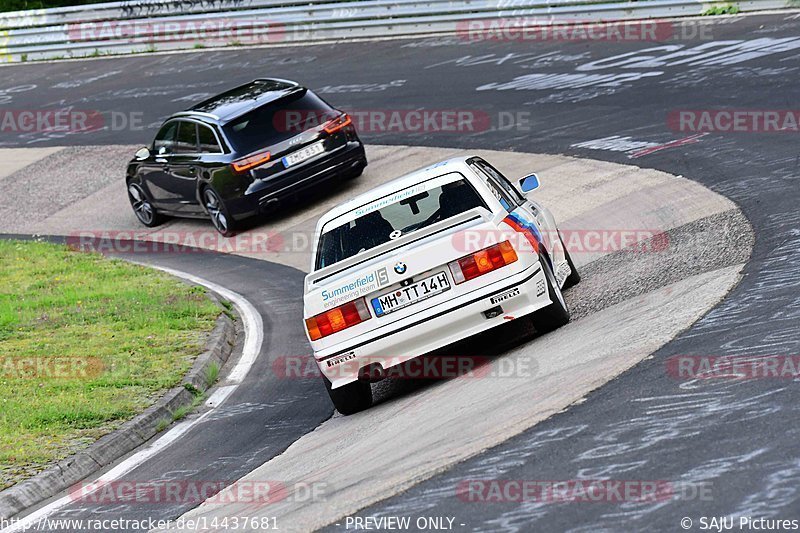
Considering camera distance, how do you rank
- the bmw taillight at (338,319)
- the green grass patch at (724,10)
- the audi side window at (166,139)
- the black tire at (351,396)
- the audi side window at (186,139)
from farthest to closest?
1. the green grass patch at (724,10)
2. the audi side window at (166,139)
3. the audi side window at (186,139)
4. the black tire at (351,396)
5. the bmw taillight at (338,319)

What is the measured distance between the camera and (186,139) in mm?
18062

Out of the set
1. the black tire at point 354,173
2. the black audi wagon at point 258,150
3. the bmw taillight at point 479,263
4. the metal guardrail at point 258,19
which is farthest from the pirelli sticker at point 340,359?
the metal guardrail at point 258,19

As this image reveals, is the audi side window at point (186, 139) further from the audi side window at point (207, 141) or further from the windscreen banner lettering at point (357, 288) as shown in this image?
the windscreen banner lettering at point (357, 288)

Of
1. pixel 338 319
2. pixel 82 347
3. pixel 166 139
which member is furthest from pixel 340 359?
pixel 166 139

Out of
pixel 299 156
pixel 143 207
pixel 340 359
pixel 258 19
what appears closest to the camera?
pixel 340 359

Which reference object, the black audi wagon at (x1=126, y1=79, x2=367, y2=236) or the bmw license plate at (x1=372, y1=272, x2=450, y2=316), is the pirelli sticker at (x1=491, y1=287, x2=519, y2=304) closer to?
the bmw license plate at (x1=372, y1=272, x2=450, y2=316)

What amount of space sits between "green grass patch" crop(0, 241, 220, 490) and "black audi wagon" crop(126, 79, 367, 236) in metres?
1.82

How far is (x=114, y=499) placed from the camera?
805 cm

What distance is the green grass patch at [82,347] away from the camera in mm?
9414

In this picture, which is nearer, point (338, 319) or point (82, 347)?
point (338, 319)

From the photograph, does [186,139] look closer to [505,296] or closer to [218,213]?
[218,213]

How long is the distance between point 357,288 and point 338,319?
265 millimetres

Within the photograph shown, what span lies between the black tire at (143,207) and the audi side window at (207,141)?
2.07 m

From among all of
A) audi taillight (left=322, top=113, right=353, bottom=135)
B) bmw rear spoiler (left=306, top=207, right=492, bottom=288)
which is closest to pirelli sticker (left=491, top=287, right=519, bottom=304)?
bmw rear spoiler (left=306, top=207, right=492, bottom=288)
